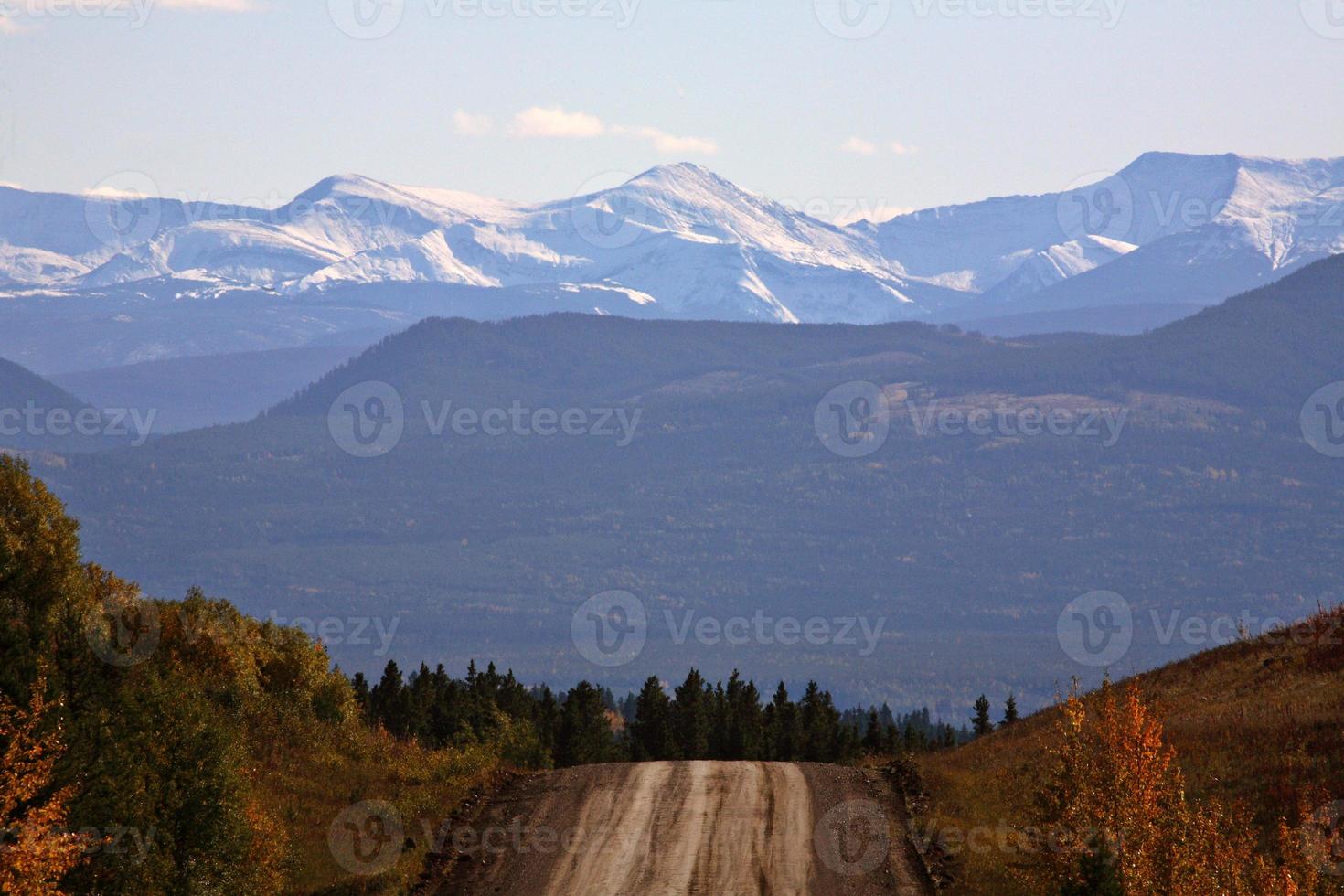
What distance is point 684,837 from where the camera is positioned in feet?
97.2

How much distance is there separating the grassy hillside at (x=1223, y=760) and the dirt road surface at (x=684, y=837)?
1.33 meters

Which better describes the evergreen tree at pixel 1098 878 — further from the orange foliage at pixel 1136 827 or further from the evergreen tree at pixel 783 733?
the evergreen tree at pixel 783 733

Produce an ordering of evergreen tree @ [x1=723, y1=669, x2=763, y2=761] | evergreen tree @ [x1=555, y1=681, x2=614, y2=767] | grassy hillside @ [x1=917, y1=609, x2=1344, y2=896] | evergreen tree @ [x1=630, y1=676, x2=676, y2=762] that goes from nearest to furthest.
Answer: grassy hillside @ [x1=917, y1=609, x2=1344, y2=896] → evergreen tree @ [x1=555, y1=681, x2=614, y2=767] → evergreen tree @ [x1=630, y1=676, x2=676, y2=762] → evergreen tree @ [x1=723, y1=669, x2=763, y2=761]

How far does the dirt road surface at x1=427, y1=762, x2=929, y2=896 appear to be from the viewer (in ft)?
88.6

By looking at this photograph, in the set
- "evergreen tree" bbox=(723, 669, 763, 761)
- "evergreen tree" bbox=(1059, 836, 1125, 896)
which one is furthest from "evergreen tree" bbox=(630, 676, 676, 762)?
"evergreen tree" bbox=(1059, 836, 1125, 896)

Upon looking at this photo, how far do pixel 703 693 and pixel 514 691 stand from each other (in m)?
8.30

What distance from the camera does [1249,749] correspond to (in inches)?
1203

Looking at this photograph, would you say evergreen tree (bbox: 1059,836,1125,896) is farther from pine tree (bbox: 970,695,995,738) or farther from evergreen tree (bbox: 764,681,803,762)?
evergreen tree (bbox: 764,681,803,762)

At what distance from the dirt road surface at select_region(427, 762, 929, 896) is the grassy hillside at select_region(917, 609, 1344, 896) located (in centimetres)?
133

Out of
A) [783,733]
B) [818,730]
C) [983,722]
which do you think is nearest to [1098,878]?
[983,722]

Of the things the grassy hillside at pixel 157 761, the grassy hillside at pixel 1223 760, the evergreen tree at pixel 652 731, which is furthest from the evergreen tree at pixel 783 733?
the grassy hillside at pixel 157 761

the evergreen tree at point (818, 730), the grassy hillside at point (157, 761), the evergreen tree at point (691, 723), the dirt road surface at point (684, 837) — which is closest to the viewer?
the grassy hillside at point (157, 761)

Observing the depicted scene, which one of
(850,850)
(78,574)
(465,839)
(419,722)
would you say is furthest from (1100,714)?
(419,722)

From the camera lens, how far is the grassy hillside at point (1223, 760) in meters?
27.1
